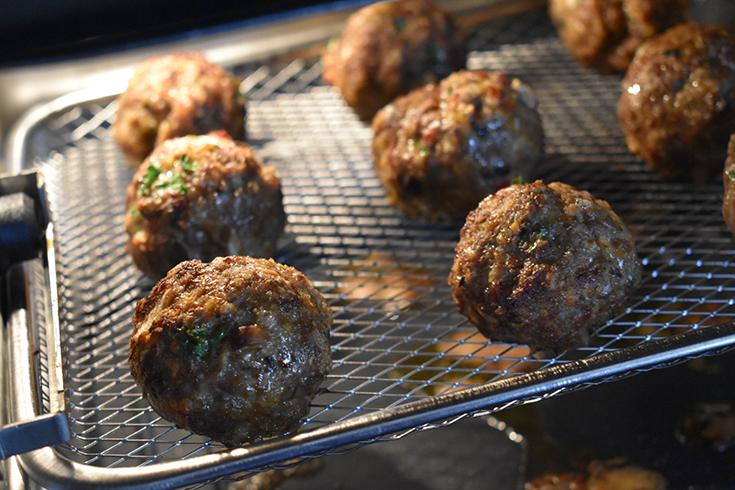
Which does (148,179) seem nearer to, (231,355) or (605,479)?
A: (231,355)

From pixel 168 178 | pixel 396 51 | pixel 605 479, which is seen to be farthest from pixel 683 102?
pixel 168 178

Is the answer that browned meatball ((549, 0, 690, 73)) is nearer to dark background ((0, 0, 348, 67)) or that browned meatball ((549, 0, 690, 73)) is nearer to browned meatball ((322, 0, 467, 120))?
browned meatball ((322, 0, 467, 120))

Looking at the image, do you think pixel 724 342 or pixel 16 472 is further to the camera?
pixel 16 472

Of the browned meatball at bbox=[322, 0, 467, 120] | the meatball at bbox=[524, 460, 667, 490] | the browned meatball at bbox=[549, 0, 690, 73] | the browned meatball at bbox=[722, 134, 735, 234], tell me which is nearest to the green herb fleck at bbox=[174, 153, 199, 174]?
the browned meatball at bbox=[322, 0, 467, 120]

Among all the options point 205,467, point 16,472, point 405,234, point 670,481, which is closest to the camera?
point 205,467

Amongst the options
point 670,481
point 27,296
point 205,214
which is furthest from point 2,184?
point 670,481

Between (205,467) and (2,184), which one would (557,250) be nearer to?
(205,467)
